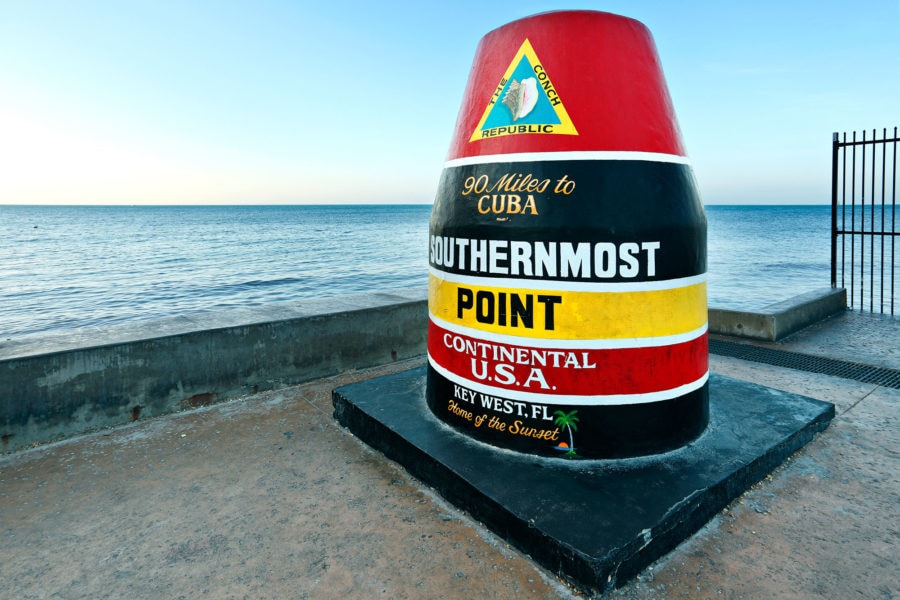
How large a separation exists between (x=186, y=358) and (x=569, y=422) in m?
3.64

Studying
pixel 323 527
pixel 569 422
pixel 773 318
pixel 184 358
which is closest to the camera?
pixel 323 527

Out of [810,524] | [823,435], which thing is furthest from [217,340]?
[823,435]

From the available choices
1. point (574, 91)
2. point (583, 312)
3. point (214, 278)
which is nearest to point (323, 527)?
point (583, 312)

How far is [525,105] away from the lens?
3828mm

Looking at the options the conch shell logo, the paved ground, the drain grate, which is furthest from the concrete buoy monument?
the drain grate

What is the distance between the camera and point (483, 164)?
3.95 meters

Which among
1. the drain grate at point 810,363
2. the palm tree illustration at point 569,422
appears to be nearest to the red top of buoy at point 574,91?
the palm tree illustration at point 569,422

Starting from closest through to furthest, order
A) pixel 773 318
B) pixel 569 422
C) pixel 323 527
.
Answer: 1. pixel 323 527
2. pixel 569 422
3. pixel 773 318

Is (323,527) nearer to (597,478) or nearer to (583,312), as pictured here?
(597,478)

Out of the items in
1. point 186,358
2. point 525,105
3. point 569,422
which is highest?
point 525,105

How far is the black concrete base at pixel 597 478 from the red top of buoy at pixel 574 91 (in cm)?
213

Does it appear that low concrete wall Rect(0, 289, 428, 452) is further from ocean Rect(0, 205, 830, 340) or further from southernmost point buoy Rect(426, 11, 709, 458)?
ocean Rect(0, 205, 830, 340)

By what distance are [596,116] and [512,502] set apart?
255 centimetres

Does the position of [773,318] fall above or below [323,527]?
above
